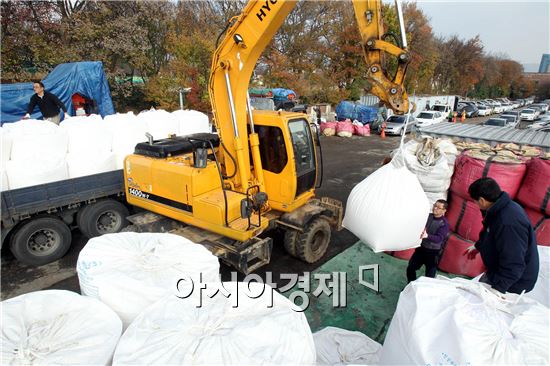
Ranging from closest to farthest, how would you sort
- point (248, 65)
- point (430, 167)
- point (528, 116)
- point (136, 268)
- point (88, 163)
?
point (136, 268)
point (248, 65)
point (430, 167)
point (88, 163)
point (528, 116)

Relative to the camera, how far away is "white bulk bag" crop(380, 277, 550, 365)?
1.46 metres

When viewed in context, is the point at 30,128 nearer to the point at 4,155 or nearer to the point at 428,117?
the point at 4,155

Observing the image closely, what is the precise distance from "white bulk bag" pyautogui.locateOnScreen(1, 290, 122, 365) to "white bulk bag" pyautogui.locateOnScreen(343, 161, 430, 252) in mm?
2534

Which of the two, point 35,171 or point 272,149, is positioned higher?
point 272,149

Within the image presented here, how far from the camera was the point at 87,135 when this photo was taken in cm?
477

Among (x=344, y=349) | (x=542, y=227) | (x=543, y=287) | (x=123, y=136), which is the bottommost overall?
(x=344, y=349)

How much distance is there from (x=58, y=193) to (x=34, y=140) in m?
0.77

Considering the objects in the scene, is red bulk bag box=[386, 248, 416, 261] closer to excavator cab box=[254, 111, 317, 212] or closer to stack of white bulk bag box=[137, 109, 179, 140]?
excavator cab box=[254, 111, 317, 212]

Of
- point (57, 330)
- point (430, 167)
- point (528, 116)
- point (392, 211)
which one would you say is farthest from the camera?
point (528, 116)

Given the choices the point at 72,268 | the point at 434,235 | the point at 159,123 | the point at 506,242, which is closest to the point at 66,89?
the point at 159,123

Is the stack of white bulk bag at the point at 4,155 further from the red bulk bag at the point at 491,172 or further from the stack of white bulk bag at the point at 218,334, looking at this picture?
the red bulk bag at the point at 491,172

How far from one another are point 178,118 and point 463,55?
140 feet

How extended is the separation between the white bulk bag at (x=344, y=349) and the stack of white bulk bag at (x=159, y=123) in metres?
4.71

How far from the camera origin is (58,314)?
156cm
